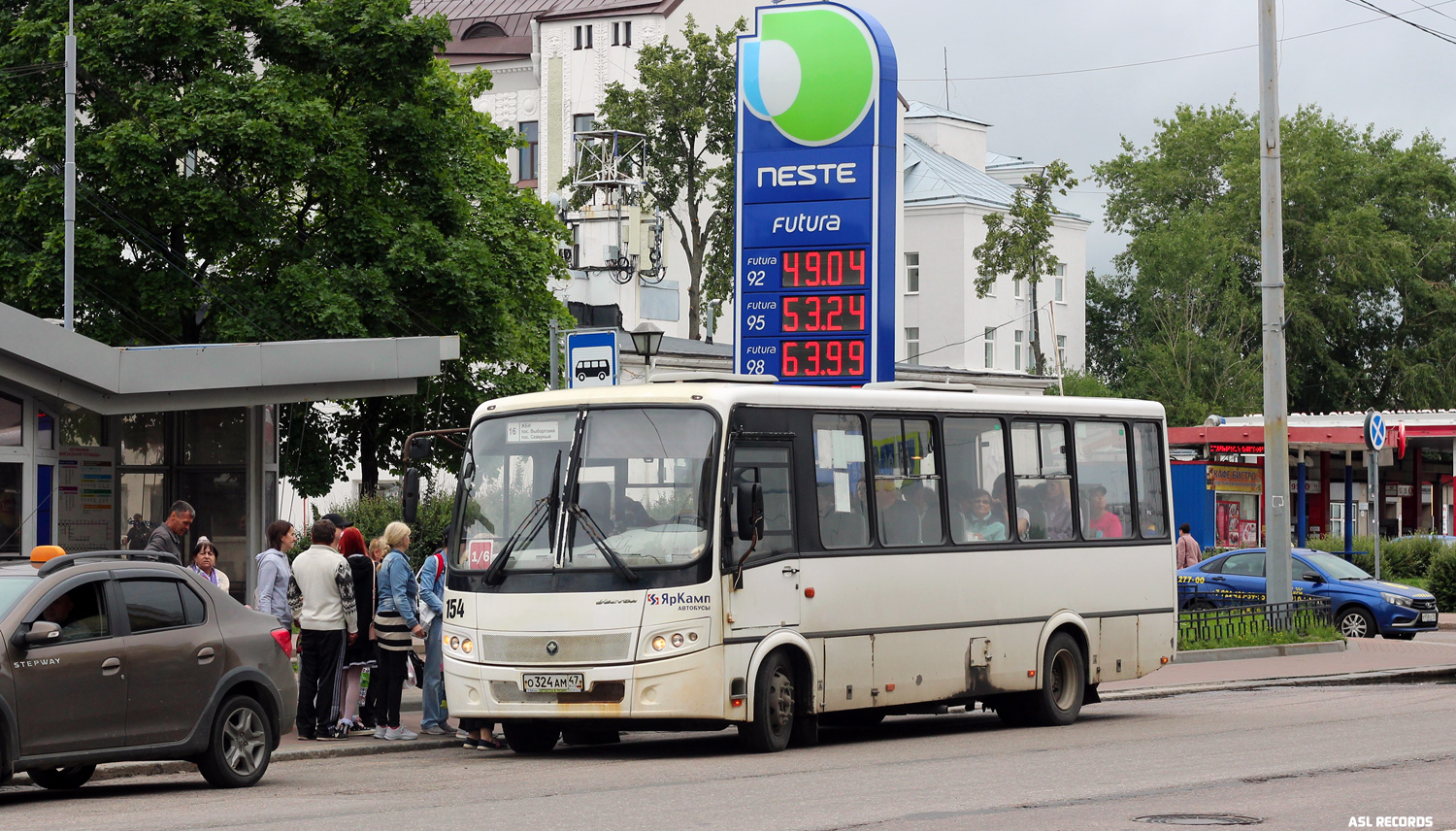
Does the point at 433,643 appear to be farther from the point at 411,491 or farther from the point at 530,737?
the point at 411,491

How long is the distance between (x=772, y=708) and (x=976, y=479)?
10.9 feet

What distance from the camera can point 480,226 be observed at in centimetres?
3872

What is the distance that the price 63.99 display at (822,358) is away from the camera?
2400 cm

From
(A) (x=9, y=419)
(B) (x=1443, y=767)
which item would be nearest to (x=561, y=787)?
(B) (x=1443, y=767)

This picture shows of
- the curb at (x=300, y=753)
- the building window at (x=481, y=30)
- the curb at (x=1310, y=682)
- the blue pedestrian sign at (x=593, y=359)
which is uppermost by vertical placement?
the building window at (x=481, y=30)

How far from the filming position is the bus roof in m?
14.7

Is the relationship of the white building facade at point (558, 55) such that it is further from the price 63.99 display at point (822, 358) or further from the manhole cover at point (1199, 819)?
the manhole cover at point (1199, 819)

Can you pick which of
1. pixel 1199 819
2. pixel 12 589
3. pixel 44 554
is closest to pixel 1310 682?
pixel 1199 819

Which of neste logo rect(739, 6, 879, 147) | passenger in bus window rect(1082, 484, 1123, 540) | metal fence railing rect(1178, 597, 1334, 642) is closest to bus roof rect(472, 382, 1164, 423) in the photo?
passenger in bus window rect(1082, 484, 1123, 540)

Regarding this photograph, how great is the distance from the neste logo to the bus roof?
8485mm

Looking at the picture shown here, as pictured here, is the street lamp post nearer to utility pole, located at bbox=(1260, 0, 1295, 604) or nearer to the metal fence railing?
the metal fence railing

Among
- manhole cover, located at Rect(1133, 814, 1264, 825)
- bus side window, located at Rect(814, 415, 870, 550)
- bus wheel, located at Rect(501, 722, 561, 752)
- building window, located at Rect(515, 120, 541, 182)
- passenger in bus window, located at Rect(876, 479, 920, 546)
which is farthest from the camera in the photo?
building window, located at Rect(515, 120, 541, 182)

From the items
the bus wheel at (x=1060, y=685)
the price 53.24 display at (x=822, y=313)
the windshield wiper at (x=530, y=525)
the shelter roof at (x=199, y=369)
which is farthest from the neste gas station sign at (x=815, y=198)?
the windshield wiper at (x=530, y=525)

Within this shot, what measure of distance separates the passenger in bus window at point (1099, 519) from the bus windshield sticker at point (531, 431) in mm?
5754
